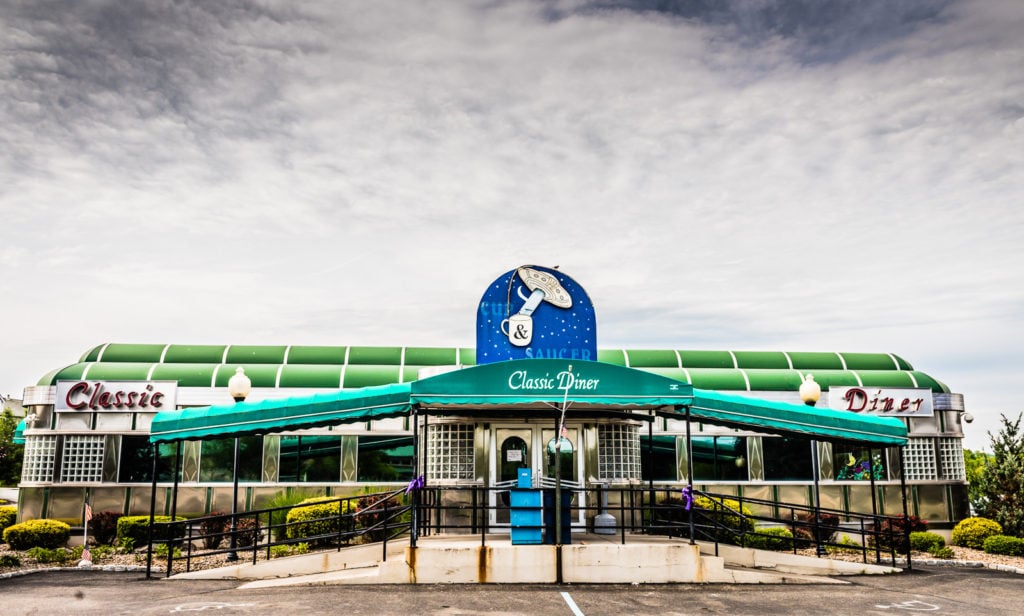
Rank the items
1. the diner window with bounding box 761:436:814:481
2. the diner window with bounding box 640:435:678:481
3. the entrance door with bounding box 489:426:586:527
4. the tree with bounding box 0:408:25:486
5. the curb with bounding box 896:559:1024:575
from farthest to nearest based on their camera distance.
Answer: the tree with bounding box 0:408:25:486 < the diner window with bounding box 761:436:814:481 < the diner window with bounding box 640:435:678:481 < the curb with bounding box 896:559:1024:575 < the entrance door with bounding box 489:426:586:527

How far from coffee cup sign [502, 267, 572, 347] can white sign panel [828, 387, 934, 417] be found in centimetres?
1031

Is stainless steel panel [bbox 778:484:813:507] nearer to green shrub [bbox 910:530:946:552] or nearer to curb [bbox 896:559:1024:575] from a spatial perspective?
green shrub [bbox 910:530:946:552]

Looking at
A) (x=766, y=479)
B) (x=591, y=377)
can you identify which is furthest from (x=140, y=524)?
(x=766, y=479)

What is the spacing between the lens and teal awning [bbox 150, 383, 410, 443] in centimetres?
1329

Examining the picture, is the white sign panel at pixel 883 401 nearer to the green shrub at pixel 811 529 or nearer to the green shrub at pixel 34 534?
the green shrub at pixel 811 529

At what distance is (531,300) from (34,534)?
42.3 feet

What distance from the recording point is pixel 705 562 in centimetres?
1285

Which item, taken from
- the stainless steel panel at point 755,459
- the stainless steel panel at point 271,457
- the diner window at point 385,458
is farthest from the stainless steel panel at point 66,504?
the stainless steel panel at point 755,459

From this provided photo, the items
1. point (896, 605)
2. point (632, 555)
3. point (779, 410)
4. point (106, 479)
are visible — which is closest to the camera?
point (896, 605)

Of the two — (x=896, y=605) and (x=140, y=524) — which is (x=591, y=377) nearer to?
(x=896, y=605)

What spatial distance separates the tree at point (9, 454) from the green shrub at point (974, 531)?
1716 inches

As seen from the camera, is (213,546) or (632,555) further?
(213,546)

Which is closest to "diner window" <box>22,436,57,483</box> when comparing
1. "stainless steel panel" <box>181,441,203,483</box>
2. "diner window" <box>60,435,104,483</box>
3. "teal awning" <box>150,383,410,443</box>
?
"diner window" <box>60,435,104,483</box>

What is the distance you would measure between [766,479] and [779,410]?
836 centimetres
